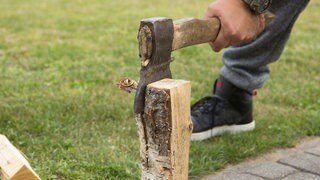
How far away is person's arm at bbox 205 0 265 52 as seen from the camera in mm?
1861

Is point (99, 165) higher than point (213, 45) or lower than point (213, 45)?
lower

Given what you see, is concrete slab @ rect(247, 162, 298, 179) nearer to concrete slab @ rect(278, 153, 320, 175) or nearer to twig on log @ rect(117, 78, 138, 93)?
concrete slab @ rect(278, 153, 320, 175)

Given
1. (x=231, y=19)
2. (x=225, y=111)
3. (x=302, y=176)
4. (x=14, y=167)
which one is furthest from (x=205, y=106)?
(x=14, y=167)

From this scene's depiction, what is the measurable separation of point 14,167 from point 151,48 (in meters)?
0.51

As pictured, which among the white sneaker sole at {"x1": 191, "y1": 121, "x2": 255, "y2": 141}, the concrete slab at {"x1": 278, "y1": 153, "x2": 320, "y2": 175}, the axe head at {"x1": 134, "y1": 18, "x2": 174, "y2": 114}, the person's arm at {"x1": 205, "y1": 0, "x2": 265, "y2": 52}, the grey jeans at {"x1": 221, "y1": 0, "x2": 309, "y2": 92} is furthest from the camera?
the white sneaker sole at {"x1": 191, "y1": 121, "x2": 255, "y2": 141}

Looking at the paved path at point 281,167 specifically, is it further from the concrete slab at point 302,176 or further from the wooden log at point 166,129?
the wooden log at point 166,129

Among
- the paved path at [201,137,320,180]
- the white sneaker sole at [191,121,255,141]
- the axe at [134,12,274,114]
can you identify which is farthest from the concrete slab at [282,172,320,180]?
the axe at [134,12,274,114]

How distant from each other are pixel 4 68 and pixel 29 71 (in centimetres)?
16

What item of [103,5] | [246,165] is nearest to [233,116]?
[246,165]

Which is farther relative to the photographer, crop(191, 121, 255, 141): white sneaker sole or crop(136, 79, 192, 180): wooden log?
crop(191, 121, 255, 141): white sneaker sole

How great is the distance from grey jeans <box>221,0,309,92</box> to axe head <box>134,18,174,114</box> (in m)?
0.91

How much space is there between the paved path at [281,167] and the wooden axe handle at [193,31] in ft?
2.12

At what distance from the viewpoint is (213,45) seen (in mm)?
1923

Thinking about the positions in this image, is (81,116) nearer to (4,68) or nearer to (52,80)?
(52,80)
